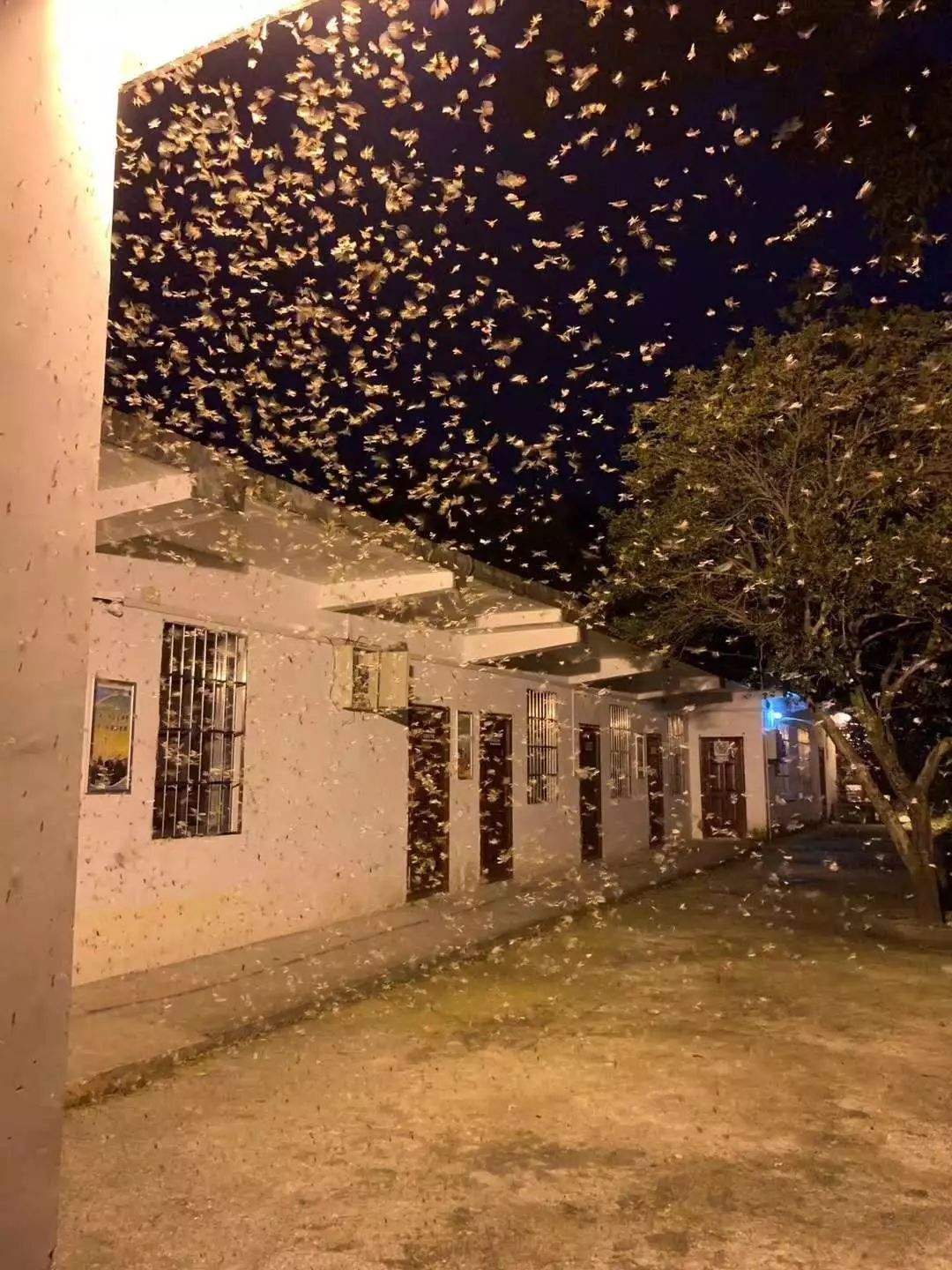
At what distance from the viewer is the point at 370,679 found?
11.3 m

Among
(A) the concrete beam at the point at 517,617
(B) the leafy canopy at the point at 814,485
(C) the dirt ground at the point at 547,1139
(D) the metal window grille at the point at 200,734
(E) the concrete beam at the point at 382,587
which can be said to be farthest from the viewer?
(A) the concrete beam at the point at 517,617

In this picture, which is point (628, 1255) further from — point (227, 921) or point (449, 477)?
point (449, 477)

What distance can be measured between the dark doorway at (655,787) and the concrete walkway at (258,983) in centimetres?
878

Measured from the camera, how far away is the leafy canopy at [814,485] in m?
10.6

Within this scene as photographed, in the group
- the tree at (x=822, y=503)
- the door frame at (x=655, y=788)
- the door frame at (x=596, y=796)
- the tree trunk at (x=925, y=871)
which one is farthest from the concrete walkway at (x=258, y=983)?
the door frame at (x=655, y=788)

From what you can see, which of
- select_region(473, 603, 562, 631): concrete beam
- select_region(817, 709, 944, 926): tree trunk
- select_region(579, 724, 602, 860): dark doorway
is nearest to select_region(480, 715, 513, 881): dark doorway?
select_region(473, 603, 562, 631): concrete beam

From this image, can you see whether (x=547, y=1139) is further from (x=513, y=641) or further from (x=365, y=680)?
(x=513, y=641)

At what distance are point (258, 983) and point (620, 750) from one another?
13.0 m

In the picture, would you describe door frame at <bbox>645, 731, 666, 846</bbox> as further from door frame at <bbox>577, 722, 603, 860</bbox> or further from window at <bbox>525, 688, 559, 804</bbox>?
window at <bbox>525, 688, 559, 804</bbox>

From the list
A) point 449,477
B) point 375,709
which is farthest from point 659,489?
point 449,477

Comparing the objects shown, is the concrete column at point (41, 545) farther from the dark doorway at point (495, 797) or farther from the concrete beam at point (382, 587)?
the dark doorway at point (495, 797)

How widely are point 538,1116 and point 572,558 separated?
25.0 m

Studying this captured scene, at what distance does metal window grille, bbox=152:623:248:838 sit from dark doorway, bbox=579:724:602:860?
9266 mm

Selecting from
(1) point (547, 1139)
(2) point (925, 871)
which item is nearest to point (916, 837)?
(2) point (925, 871)
